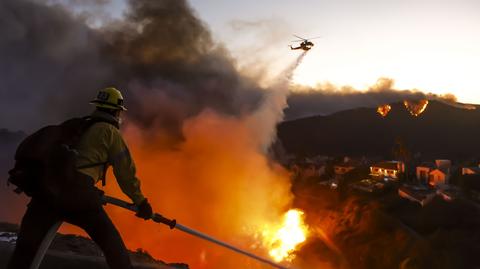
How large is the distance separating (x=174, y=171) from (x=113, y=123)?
39028 millimetres

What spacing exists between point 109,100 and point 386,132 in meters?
147

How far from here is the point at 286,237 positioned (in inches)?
1535

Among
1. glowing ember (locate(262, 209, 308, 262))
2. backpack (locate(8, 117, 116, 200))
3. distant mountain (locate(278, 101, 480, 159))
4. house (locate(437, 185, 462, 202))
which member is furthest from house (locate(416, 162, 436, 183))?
backpack (locate(8, 117, 116, 200))

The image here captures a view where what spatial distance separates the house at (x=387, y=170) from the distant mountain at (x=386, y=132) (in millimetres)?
44368

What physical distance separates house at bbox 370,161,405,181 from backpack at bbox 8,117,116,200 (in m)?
57.9

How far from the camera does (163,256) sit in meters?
31.5

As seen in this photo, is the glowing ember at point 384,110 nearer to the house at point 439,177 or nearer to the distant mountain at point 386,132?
the distant mountain at point 386,132

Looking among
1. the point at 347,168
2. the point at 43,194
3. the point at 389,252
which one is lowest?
the point at 43,194

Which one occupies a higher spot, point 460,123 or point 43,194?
point 460,123

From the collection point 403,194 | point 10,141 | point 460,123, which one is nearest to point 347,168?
point 403,194

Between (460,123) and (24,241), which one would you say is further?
(460,123)

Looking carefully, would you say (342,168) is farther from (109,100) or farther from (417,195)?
(109,100)

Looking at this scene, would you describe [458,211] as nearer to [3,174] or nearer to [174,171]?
[174,171]

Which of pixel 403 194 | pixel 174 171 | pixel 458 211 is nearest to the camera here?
pixel 458 211
